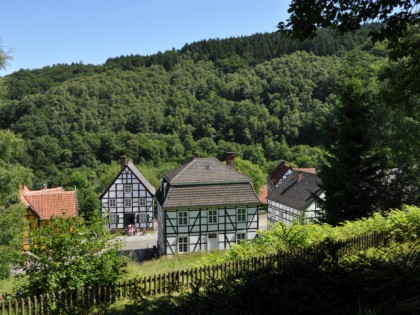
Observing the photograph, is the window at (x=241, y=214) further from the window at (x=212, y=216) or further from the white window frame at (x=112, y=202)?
the white window frame at (x=112, y=202)

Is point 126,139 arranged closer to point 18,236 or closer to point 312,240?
point 18,236

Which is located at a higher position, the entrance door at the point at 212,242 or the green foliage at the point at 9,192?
the green foliage at the point at 9,192

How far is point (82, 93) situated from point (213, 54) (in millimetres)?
43978

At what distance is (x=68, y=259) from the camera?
945cm

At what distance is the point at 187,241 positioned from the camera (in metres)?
28.0

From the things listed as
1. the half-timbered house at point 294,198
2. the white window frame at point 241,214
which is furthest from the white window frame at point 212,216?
the half-timbered house at point 294,198

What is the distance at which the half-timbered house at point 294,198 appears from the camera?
105 ft

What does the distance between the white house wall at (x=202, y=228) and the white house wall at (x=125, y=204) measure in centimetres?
1042

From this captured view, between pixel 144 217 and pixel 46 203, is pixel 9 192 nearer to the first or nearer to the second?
pixel 46 203

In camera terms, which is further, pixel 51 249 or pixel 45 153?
pixel 45 153

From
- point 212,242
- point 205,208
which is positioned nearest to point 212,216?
point 205,208

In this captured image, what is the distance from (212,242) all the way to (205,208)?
2629 mm

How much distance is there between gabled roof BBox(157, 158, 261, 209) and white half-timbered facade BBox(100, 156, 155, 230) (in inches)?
405

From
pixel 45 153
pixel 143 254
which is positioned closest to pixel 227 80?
pixel 45 153
